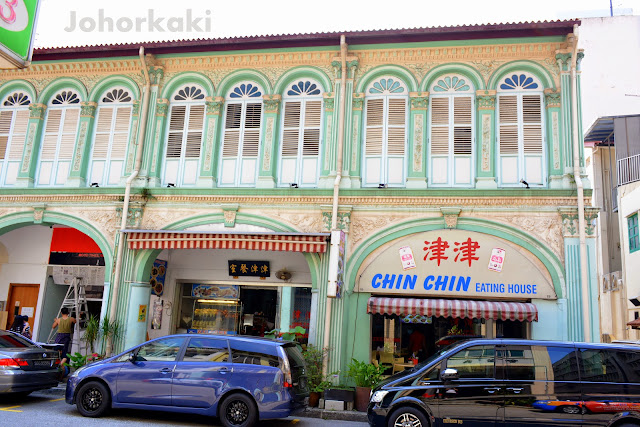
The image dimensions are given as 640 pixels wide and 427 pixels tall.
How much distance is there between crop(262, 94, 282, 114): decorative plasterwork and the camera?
45.5 ft

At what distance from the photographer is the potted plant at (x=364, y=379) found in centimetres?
1070

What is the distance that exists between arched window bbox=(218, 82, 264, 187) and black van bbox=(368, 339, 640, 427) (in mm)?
7278

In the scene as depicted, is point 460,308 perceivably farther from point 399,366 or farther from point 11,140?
point 11,140

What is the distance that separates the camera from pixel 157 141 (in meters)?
14.2

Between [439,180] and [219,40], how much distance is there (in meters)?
6.64

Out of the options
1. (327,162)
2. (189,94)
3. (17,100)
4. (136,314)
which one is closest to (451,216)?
(327,162)

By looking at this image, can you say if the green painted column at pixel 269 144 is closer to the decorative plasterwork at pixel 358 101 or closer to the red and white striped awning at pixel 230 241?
the red and white striped awning at pixel 230 241

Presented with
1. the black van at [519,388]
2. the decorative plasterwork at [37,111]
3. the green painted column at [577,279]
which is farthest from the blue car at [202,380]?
the decorative plasterwork at [37,111]

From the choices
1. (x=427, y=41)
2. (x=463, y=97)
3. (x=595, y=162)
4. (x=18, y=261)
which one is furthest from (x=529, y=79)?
(x=18, y=261)

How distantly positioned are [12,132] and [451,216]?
40.1 feet

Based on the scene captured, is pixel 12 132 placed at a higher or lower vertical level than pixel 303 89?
lower

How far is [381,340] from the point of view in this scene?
42.3 ft

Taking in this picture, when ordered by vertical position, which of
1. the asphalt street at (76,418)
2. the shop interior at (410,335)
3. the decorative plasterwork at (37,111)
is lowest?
the asphalt street at (76,418)

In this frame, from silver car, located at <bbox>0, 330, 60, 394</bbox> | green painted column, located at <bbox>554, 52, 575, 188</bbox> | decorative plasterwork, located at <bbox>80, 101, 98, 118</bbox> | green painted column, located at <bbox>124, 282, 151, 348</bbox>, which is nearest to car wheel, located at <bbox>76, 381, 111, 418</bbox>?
silver car, located at <bbox>0, 330, 60, 394</bbox>
